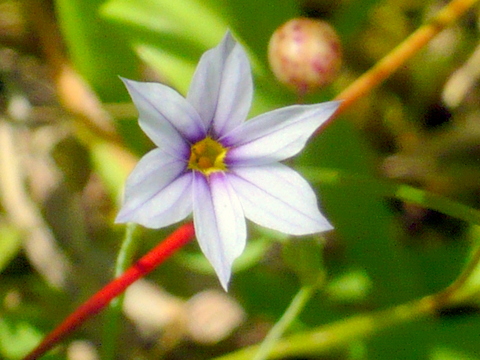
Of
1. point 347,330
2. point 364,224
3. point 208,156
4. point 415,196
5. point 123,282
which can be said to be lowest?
point 347,330

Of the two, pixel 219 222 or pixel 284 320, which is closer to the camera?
pixel 219 222

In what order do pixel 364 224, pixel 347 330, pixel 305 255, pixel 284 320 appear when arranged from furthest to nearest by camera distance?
pixel 364 224 → pixel 347 330 → pixel 284 320 → pixel 305 255

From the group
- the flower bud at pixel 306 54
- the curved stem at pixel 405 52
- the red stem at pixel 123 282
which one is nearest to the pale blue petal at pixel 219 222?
the red stem at pixel 123 282

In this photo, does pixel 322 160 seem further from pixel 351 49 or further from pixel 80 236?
pixel 80 236

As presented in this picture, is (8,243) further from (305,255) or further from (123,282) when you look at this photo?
(305,255)

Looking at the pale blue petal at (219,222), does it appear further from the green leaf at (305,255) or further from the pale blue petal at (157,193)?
the green leaf at (305,255)

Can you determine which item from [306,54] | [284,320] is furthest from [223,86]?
[284,320]
